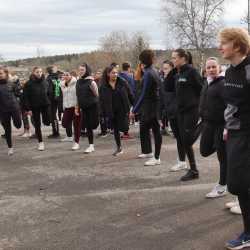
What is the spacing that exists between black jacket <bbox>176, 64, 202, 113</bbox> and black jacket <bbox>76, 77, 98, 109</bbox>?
10.4 ft

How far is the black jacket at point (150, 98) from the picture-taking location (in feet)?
27.1

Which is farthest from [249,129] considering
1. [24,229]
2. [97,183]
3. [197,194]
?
[97,183]

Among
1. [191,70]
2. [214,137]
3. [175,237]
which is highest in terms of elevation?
[191,70]

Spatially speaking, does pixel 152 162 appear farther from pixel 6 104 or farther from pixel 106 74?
pixel 6 104

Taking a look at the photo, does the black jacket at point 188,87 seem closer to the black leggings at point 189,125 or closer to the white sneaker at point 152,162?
the black leggings at point 189,125

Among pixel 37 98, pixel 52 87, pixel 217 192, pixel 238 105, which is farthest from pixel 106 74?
pixel 238 105

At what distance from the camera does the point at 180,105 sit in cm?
702

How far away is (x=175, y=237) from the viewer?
194 inches

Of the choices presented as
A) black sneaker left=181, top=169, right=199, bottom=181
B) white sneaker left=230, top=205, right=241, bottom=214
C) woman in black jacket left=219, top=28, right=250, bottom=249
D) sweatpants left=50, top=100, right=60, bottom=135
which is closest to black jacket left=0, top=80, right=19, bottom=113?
sweatpants left=50, top=100, right=60, bottom=135

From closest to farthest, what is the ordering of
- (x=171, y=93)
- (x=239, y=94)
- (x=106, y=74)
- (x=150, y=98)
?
(x=239, y=94), (x=171, y=93), (x=150, y=98), (x=106, y=74)

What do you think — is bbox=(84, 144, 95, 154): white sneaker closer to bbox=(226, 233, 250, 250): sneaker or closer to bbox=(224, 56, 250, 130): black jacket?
bbox=(226, 233, 250, 250): sneaker

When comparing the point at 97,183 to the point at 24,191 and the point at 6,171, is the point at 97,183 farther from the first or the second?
the point at 6,171

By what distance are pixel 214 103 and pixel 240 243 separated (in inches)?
77.4

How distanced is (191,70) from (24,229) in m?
3.24
